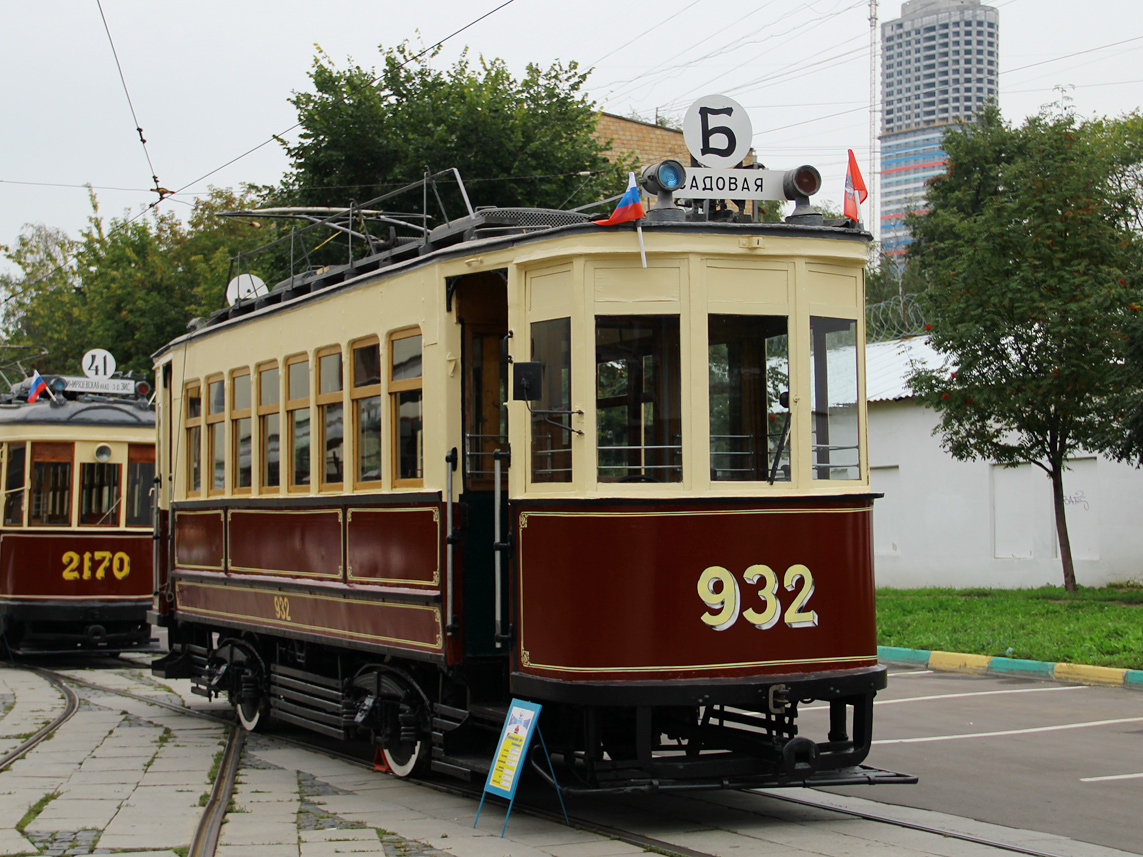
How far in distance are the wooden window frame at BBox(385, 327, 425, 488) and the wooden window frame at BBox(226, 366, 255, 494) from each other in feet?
7.99

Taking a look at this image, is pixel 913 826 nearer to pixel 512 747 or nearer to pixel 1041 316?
pixel 512 747

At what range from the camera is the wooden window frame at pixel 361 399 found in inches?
342

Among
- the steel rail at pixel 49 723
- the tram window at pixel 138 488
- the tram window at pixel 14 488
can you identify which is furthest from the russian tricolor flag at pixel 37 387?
the steel rail at pixel 49 723

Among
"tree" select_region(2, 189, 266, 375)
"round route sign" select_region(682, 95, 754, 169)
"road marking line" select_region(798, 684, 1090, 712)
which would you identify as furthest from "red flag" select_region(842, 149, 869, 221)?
"tree" select_region(2, 189, 266, 375)

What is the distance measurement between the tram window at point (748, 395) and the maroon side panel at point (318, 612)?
1.92m

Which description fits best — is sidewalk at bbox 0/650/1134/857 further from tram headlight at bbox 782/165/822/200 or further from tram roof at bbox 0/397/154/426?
tram roof at bbox 0/397/154/426

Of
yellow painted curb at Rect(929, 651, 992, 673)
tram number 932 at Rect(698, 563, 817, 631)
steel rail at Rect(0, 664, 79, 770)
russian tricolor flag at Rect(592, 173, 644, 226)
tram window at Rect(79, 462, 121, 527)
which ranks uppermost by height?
russian tricolor flag at Rect(592, 173, 644, 226)

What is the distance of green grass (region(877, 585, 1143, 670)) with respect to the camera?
1403 centimetres

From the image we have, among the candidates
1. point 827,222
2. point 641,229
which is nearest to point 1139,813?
point 827,222

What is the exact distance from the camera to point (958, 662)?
1484 cm

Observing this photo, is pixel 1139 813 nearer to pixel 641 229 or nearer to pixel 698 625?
pixel 698 625

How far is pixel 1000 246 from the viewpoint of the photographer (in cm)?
1839

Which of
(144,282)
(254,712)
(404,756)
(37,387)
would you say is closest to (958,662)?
(254,712)

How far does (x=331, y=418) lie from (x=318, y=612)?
1.31m
